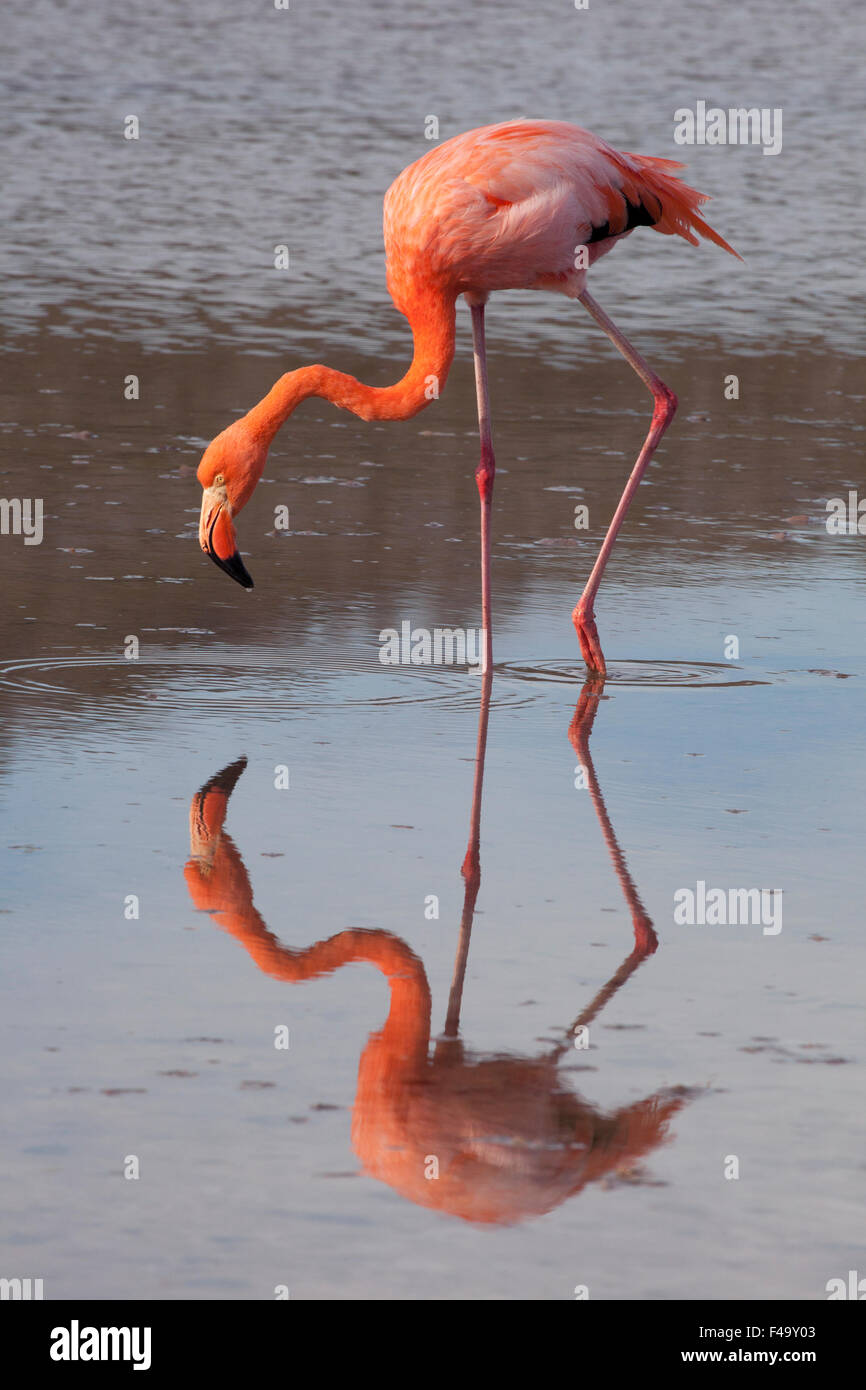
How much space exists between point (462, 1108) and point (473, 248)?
3.88 meters

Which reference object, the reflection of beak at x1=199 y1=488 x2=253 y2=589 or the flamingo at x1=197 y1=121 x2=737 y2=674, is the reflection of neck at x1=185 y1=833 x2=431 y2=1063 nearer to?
the reflection of beak at x1=199 y1=488 x2=253 y2=589

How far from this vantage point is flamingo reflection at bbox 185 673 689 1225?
12.4 feet

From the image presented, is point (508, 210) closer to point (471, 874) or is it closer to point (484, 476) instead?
point (484, 476)

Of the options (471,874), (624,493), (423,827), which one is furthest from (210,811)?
(624,493)

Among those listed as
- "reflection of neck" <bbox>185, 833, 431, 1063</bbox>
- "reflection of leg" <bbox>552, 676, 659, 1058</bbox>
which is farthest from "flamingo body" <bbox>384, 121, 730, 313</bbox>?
"reflection of neck" <bbox>185, 833, 431, 1063</bbox>

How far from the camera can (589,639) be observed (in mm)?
7371

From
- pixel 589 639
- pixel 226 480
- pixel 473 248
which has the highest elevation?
pixel 473 248

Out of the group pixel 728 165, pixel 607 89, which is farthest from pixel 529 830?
pixel 607 89

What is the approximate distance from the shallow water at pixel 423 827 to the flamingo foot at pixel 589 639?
0.06 m

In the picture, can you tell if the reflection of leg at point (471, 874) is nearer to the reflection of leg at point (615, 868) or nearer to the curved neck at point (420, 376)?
the reflection of leg at point (615, 868)

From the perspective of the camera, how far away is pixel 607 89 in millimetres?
24391

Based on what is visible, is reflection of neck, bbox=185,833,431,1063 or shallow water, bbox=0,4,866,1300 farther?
reflection of neck, bbox=185,833,431,1063

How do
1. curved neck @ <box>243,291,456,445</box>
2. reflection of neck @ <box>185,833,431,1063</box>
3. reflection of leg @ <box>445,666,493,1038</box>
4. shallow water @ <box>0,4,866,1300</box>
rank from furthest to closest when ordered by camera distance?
curved neck @ <box>243,291,456,445</box> < reflection of leg @ <box>445,666,493,1038</box> < reflection of neck @ <box>185,833,431,1063</box> < shallow water @ <box>0,4,866,1300</box>
